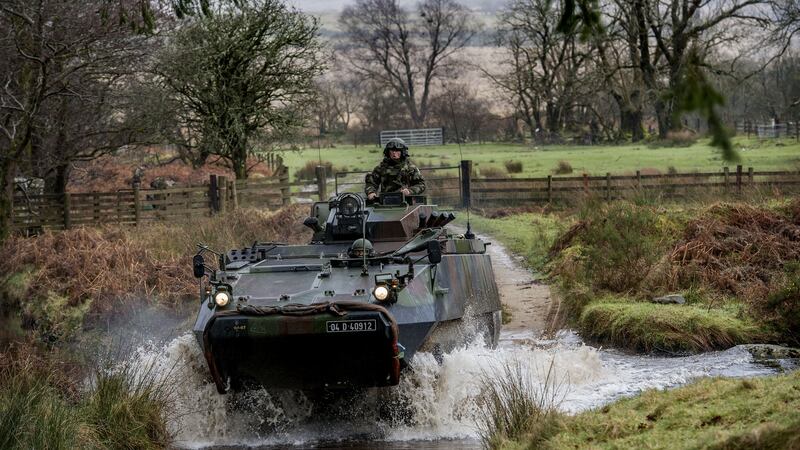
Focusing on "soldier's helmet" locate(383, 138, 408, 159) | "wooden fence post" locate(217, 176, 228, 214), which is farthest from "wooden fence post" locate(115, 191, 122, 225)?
"soldier's helmet" locate(383, 138, 408, 159)

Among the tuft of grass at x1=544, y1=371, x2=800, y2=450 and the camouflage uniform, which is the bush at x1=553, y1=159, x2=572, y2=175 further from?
the tuft of grass at x1=544, y1=371, x2=800, y2=450

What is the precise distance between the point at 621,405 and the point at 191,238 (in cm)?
1685

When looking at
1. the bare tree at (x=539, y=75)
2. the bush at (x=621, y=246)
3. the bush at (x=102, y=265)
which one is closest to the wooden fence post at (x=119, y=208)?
the bush at (x=102, y=265)

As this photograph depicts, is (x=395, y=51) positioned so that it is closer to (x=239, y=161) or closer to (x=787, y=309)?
(x=239, y=161)

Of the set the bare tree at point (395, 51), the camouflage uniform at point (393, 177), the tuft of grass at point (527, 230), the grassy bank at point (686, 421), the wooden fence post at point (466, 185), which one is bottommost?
the tuft of grass at point (527, 230)

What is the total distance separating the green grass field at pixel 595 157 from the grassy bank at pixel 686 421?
24626 millimetres

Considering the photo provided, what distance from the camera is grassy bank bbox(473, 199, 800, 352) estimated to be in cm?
1580

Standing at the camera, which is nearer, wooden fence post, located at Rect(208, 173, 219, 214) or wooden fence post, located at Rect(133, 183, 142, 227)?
wooden fence post, located at Rect(133, 183, 142, 227)

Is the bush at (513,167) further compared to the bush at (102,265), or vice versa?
the bush at (513,167)

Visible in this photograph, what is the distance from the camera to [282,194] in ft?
114

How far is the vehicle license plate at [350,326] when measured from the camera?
11.3m

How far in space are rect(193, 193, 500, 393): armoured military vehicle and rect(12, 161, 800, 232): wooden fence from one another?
13325 millimetres

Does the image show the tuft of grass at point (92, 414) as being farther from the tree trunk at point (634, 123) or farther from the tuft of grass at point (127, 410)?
the tree trunk at point (634, 123)

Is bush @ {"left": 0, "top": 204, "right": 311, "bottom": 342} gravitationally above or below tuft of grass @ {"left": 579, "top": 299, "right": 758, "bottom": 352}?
above
